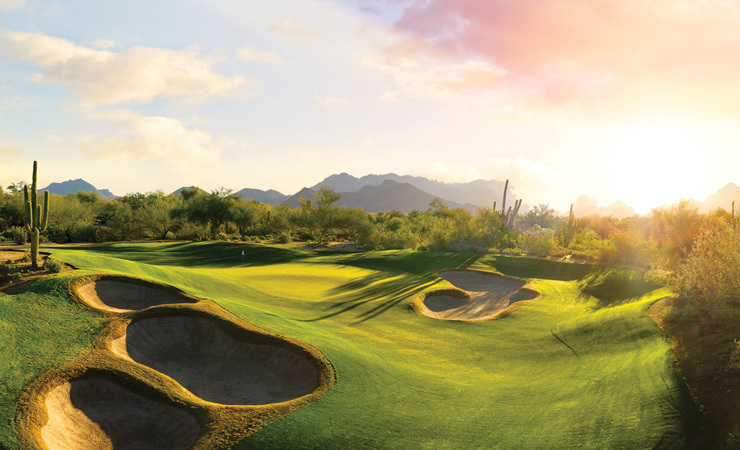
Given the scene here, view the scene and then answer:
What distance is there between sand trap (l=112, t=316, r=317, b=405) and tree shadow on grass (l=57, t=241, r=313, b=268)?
716 inches

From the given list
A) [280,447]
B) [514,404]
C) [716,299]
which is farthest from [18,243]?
[716,299]

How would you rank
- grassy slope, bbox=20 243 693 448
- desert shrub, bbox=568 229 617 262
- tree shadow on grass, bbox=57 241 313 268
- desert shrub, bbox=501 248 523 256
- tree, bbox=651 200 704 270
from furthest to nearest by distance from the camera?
desert shrub, bbox=501 248 523 256, tree shadow on grass, bbox=57 241 313 268, desert shrub, bbox=568 229 617 262, tree, bbox=651 200 704 270, grassy slope, bbox=20 243 693 448

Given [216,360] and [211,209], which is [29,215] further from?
[211,209]

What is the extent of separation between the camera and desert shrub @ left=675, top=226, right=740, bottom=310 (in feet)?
35.3

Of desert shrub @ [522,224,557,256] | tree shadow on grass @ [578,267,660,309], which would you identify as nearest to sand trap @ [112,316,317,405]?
tree shadow on grass @ [578,267,660,309]

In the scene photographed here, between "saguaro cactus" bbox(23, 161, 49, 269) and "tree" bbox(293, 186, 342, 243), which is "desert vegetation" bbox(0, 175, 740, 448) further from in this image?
"tree" bbox(293, 186, 342, 243)

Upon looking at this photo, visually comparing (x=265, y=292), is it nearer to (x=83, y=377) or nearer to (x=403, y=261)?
(x=83, y=377)

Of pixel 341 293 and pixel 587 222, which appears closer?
pixel 341 293

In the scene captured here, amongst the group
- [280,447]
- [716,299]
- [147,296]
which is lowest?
[280,447]

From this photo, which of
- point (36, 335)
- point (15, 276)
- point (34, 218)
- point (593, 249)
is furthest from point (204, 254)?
point (593, 249)

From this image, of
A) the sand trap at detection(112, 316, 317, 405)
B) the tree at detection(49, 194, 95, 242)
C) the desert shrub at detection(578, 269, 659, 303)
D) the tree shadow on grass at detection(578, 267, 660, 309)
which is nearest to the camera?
the sand trap at detection(112, 316, 317, 405)

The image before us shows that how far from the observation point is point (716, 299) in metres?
11.4

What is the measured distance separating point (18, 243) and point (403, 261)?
35.3 m

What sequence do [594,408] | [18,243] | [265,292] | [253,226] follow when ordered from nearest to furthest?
[594,408] → [265,292] → [18,243] → [253,226]
